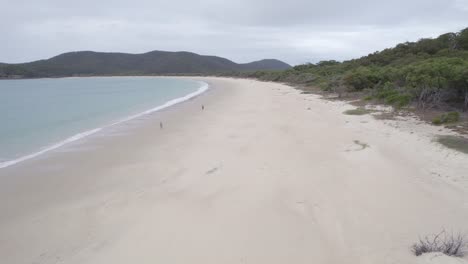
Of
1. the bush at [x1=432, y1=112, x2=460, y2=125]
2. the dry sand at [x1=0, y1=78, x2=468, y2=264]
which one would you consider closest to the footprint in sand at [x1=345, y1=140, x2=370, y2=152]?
the dry sand at [x1=0, y1=78, x2=468, y2=264]

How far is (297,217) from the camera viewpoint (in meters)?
4.27

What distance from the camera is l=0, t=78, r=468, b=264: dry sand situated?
143 inches

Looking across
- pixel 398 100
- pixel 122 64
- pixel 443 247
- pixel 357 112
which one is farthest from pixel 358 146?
pixel 122 64

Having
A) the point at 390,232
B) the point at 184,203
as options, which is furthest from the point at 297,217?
the point at 184,203

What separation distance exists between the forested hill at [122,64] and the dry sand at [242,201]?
5231 inches

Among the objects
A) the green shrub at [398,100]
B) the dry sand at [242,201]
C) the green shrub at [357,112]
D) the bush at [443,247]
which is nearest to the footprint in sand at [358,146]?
the dry sand at [242,201]

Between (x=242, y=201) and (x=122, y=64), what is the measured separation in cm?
17513

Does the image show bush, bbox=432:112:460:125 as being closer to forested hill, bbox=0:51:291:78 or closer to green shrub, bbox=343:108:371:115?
green shrub, bbox=343:108:371:115

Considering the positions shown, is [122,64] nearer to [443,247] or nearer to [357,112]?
[357,112]

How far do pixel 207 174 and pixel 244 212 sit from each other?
1863 millimetres

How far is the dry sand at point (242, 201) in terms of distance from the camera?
3636mm

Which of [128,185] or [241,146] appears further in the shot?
[241,146]

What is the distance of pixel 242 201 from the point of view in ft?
15.9

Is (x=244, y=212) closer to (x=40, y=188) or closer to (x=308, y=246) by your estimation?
(x=308, y=246)
